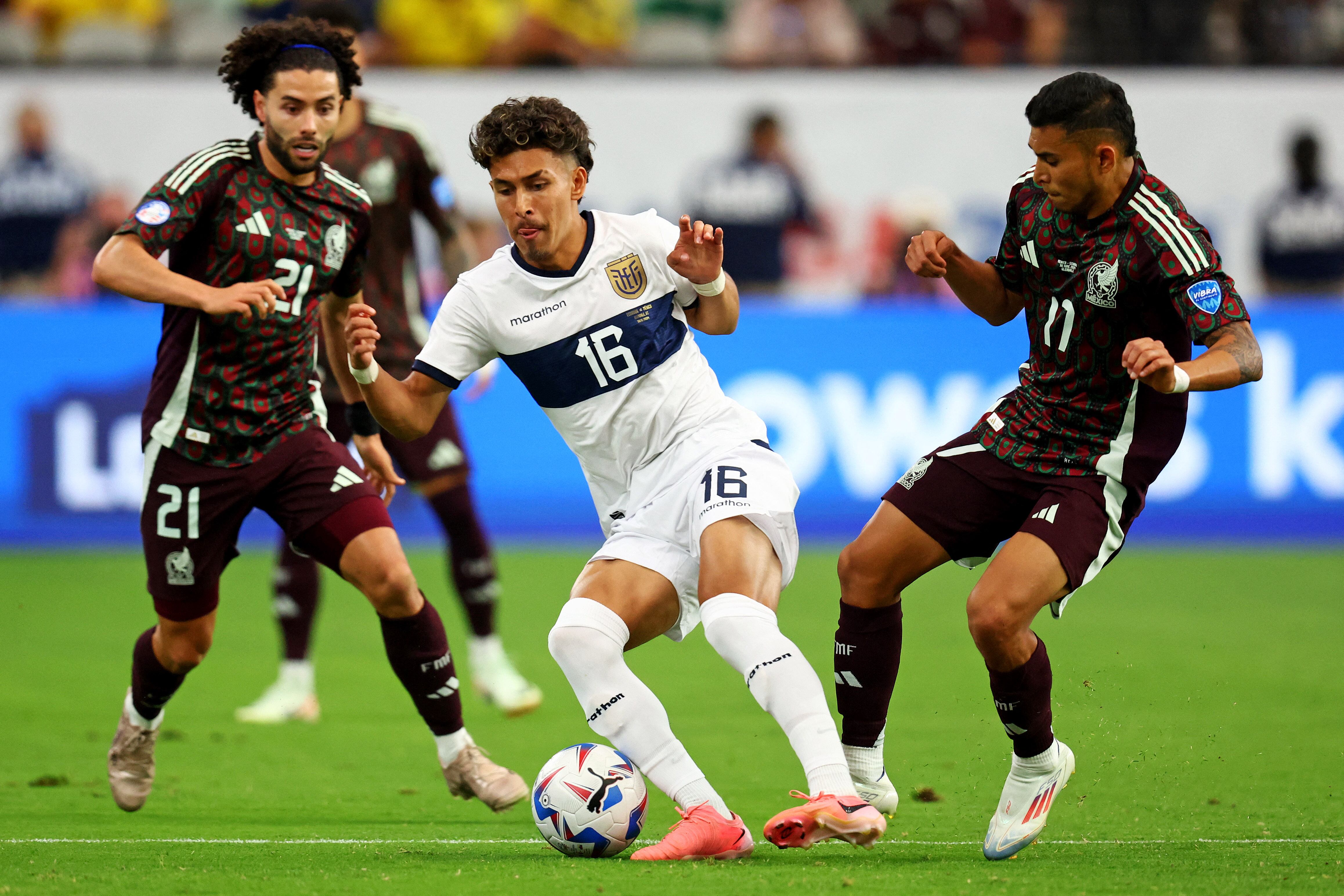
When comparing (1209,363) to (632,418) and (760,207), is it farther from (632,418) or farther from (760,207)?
(760,207)

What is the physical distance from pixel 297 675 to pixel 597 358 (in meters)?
3.03

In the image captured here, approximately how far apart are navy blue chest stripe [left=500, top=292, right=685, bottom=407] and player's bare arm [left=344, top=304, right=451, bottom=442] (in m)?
0.28

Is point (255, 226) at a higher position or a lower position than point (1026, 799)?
higher

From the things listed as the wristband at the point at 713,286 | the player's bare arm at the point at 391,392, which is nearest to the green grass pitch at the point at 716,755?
the player's bare arm at the point at 391,392

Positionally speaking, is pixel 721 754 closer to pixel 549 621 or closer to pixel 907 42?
pixel 549 621

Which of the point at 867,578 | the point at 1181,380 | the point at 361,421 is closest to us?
the point at 1181,380

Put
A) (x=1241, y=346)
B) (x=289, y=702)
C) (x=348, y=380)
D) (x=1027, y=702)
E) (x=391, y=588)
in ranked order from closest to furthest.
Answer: (x=1241, y=346)
(x=1027, y=702)
(x=391, y=588)
(x=348, y=380)
(x=289, y=702)

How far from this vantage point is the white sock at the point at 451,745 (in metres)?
5.54

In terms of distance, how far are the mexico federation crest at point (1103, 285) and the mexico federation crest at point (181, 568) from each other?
298cm

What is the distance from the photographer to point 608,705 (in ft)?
15.7

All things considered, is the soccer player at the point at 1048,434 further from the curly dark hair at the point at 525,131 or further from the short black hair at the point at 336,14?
the short black hair at the point at 336,14

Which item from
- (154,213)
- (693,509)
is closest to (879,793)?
(693,509)

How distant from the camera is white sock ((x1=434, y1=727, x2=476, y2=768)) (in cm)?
554

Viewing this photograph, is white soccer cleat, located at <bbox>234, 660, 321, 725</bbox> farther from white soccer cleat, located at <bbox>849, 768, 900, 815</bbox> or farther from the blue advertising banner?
the blue advertising banner
